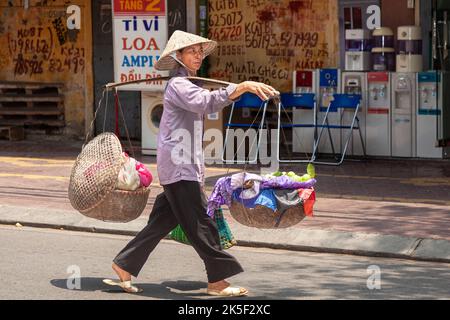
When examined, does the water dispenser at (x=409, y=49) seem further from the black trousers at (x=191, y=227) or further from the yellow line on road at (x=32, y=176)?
the black trousers at (x=191, y=227)

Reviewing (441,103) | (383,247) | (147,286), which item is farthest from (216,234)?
(441,103)

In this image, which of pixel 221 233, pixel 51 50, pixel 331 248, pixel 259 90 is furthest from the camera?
pixel 51 50

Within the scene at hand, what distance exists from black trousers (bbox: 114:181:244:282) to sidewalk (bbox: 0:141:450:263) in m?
2.35

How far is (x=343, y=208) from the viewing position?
11742 mm

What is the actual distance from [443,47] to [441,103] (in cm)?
78

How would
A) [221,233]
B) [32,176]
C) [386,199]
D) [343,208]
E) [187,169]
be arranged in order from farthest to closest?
[32,176]
[386,199]
[343,208]
[221,233]
[187,169]

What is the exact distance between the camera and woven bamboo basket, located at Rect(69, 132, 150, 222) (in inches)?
308

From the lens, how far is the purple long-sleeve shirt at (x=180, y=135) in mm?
7465

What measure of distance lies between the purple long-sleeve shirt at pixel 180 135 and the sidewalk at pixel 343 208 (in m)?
2.65

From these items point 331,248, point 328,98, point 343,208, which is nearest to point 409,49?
point 328,98

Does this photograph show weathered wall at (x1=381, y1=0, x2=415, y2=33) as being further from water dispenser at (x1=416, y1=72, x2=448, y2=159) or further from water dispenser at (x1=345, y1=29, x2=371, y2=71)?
water dispenser at (x1=416, y1=72, x2=448, y2=159)

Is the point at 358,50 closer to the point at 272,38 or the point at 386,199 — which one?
the point at 272,38

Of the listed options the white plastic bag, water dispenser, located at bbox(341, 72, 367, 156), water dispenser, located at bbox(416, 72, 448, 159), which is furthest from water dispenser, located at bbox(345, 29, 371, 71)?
the white plastic bag

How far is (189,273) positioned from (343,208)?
3438mm
